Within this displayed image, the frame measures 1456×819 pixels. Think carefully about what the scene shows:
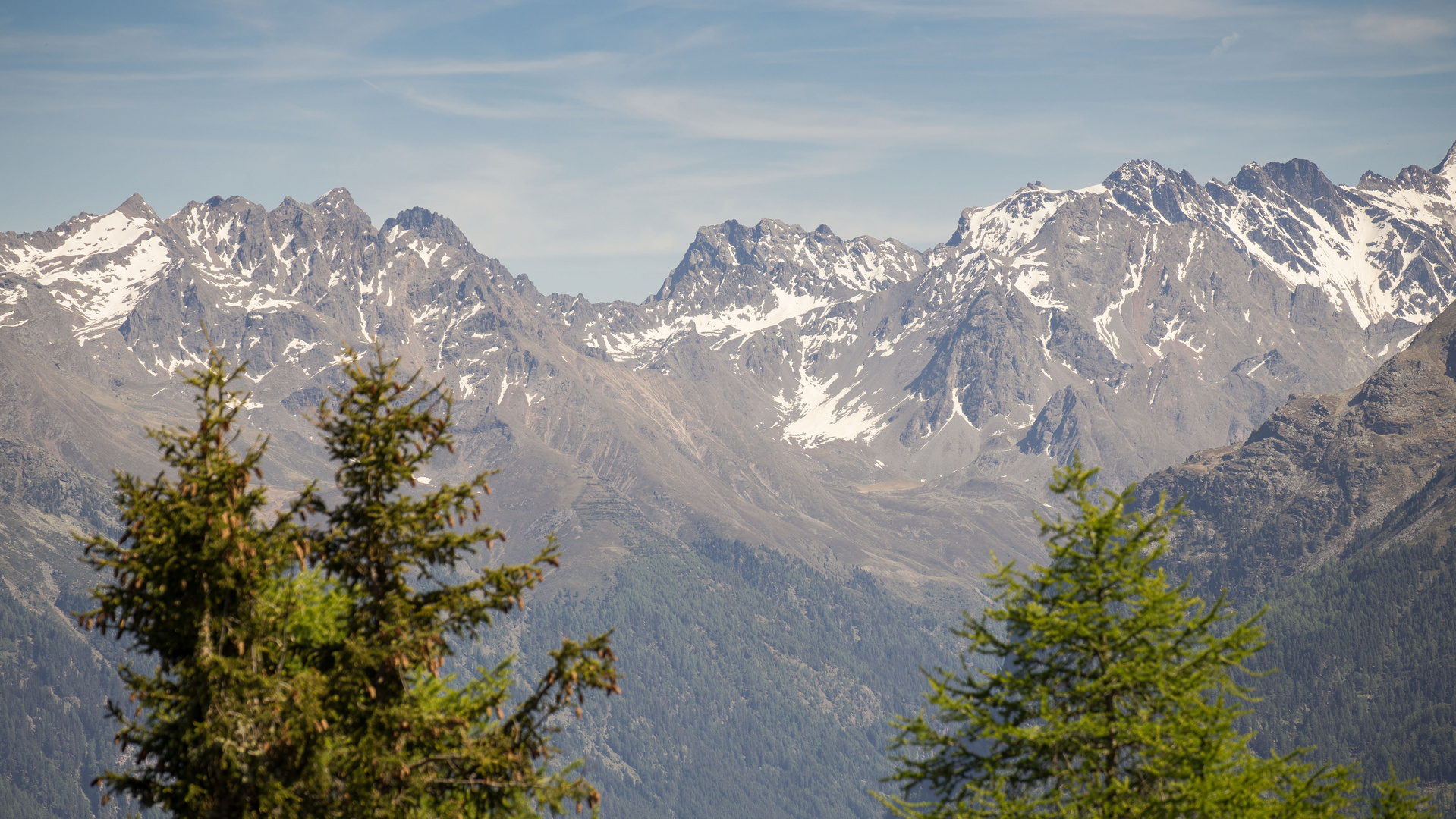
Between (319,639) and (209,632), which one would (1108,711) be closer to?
(319,639)

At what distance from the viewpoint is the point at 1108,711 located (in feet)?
69.3

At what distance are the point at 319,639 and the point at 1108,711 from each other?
14.1m

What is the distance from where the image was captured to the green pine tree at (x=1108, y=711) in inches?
793

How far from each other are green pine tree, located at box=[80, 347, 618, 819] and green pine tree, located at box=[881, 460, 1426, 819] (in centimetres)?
750

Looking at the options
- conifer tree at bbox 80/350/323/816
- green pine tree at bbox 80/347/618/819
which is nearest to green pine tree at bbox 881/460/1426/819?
green pine tree at bbox 80/347/618/819

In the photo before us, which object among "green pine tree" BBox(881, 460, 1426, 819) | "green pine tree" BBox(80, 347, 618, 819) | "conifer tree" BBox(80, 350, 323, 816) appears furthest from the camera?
"green pine tree" BBox(881, 460, 1426, 819)

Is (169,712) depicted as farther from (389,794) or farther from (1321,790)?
(1321,790)

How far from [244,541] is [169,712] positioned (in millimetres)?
3076

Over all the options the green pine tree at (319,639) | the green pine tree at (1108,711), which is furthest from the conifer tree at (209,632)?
the green pine tree at (1108,711)

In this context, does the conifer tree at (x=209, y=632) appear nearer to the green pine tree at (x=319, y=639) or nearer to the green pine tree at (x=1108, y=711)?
the green pine tree at (x=319, y=639)

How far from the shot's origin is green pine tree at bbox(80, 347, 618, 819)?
1812 centimetres

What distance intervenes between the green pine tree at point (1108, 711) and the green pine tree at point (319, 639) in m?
7.50

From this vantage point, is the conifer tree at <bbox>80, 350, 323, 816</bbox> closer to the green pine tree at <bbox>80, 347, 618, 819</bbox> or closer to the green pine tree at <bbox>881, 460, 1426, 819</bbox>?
the green pine tree at <bbox>80, 347, 618, 819</bbox>

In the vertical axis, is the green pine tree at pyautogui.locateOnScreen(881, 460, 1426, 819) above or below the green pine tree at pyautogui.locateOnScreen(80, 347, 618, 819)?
above
